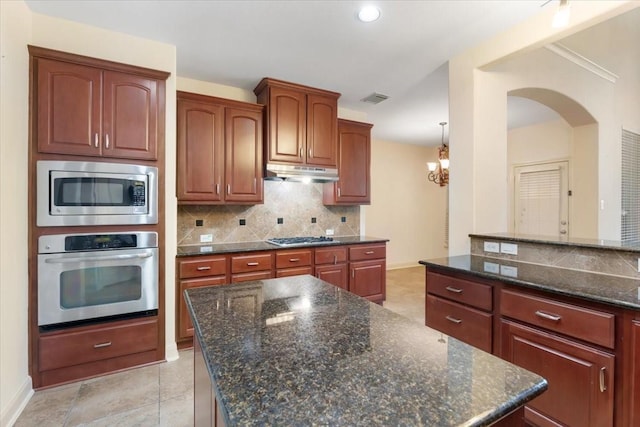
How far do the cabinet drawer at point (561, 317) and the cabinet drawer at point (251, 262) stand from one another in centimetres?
213

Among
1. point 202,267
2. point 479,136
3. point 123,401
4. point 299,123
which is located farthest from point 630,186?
point 123,401

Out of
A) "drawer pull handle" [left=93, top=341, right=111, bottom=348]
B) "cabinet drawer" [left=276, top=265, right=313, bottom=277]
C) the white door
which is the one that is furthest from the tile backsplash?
the white door

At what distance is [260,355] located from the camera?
0.86 metres

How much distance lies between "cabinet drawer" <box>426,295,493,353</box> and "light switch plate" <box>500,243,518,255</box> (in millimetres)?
696

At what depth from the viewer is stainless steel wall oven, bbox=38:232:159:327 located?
214 cm

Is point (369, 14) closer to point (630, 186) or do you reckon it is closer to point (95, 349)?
point (95, 349)

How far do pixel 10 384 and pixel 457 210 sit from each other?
11.5ft

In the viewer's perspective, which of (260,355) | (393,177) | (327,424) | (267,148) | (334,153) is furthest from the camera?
(393,177)

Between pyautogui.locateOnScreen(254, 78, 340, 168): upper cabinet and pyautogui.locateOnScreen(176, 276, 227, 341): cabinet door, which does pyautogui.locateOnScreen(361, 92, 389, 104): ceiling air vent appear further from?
pyautogui.locateOnScreen(176, 276, 227, 341): cabinet door

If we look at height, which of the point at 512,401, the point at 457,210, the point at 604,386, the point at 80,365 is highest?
the point at 457,210

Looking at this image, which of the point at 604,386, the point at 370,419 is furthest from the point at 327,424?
the point at 604,386

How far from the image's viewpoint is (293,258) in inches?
130

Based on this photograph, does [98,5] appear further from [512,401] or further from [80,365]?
[512,401]

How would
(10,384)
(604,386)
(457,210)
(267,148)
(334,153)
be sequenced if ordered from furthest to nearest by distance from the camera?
(334,153), (267,148), (457,210), (10,384), (604,386)
